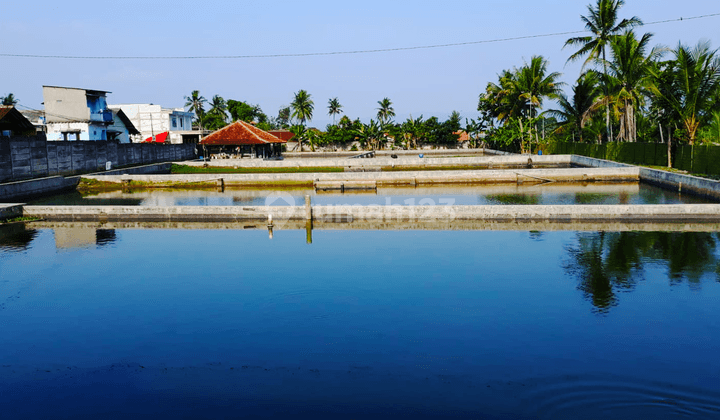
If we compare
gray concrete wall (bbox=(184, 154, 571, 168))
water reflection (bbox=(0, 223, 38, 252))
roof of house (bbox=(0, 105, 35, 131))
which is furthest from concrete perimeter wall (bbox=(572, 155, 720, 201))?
roof of house (bbox=(0, 105, 35, 131))

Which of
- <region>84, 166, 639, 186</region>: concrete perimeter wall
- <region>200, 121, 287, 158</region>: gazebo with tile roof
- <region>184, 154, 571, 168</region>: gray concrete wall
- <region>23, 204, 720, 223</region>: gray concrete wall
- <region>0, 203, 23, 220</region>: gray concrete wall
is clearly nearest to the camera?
<region>23, 204, 720, 223</region>: gray concrete wall

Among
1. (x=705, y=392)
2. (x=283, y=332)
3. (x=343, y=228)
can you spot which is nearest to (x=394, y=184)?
(x=343, y=228)

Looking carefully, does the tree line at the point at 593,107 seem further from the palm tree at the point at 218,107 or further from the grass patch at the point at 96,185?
the grass patch at the point at 96,185

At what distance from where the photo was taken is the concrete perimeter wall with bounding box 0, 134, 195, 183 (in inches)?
1184

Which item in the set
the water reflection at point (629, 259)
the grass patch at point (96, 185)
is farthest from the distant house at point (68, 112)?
the water reflection at point (629, 259)

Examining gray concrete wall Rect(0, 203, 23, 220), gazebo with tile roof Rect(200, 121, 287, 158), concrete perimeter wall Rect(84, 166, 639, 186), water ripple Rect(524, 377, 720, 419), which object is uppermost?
gazebo with tile roof Rect(200, 121, 287, 158)

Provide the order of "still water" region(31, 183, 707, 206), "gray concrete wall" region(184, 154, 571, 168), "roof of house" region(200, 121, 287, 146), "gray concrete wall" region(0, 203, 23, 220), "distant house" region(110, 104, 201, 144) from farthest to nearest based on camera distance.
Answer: "distant house" region(110, 104, 201, 144), "roof of house" region(200, 121, 287, 146), "gray concrete wall" region(184, 154, 571, 168), "still water" region(31, 183, 707, 206), "gray concrete wall" region(0, 203, 23, 220)

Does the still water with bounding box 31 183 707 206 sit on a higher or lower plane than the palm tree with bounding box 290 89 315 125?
lower

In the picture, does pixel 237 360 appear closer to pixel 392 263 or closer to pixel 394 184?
pixel 392 263

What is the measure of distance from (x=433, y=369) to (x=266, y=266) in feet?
23.9

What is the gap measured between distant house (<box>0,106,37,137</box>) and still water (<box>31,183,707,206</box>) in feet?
29.6

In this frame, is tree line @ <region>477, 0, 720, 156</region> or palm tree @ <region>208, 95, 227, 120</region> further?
palm tree @ <region>208, 95, 227, 120</region>

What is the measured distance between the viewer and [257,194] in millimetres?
30500

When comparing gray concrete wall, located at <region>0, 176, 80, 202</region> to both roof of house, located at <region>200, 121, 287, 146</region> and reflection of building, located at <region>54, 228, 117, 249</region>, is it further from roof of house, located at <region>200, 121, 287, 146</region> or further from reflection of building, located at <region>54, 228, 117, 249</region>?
roof of house, located at <region>200, 121, 287, 146</region>
